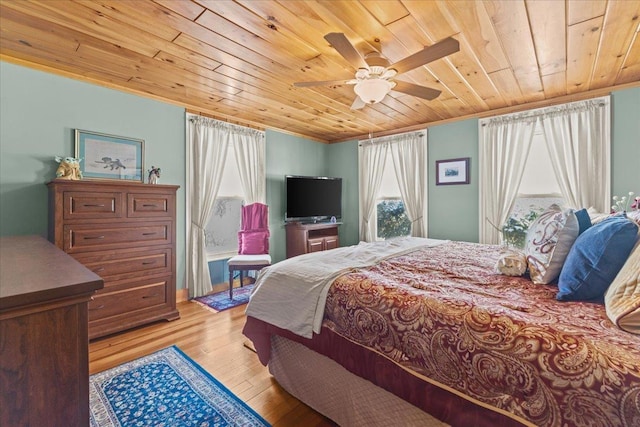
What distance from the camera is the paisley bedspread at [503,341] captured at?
0.85 meters

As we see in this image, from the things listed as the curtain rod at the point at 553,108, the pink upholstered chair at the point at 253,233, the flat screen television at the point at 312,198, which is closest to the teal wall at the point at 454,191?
the curtain rod at the point at 553,108

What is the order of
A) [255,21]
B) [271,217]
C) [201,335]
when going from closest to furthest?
1. [255,21]
2. [201,335]
3. [271,217]

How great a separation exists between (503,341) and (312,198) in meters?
3.98

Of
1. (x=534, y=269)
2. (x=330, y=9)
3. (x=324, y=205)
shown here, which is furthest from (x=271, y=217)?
(x=534, y=269)

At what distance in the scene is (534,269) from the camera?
165cm

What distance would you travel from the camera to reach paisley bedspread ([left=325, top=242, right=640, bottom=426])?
85cm

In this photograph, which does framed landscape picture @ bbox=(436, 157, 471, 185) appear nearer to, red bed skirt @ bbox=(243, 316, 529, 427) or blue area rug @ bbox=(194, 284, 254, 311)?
blue area rug @ bbox=(194, 284, 254, 311)

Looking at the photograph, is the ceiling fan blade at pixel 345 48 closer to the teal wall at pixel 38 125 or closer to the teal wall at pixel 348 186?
the teal wall at pixel 38 125

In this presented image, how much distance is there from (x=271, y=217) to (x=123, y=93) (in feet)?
8.27

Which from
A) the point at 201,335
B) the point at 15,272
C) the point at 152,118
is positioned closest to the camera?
the point at 15,272

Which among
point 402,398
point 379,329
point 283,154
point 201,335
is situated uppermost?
point 283,154

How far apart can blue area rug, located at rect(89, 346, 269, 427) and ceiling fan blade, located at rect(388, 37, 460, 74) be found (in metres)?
2.47

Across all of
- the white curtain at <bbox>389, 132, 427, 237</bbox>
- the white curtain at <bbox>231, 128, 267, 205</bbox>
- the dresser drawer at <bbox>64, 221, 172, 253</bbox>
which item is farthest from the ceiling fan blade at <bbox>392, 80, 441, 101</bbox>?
the dresser drawer at <bbox>64, 221, 172, 253</bbox>

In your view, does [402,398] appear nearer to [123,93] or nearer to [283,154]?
[123,93]
